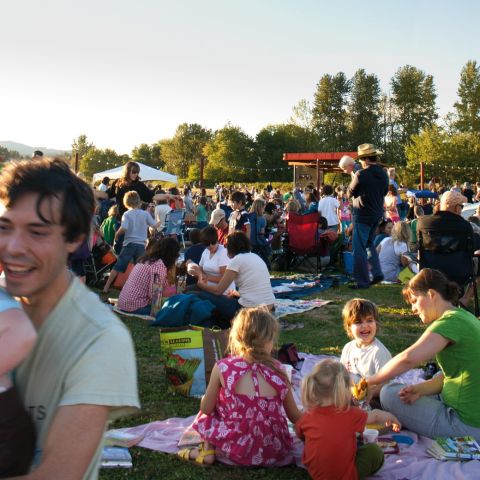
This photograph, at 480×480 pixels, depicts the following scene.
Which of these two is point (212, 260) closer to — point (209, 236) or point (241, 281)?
point (209, 236)

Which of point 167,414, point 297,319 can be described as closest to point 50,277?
point 167,414

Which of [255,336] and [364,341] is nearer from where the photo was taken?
[255,336]

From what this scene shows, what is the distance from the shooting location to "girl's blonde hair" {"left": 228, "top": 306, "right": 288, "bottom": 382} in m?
3.53

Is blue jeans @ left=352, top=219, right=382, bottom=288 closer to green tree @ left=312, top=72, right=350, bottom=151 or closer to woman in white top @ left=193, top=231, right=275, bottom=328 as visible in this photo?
woman in white top @ left=193, top=231, right=275, bottom=328

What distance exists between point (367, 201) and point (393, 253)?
6.17 feet

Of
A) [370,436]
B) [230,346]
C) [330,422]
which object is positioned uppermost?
[230,346]

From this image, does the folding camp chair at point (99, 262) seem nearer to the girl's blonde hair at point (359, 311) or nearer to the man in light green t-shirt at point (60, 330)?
the girl's blonde hair at point (359, 311)

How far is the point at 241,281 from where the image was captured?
629 centimetres

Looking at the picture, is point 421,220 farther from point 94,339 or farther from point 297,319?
Answer: point 94,339

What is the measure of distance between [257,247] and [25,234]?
937 centimetres

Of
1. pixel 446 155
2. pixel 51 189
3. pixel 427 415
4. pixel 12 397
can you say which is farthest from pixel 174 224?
pixel 446 155

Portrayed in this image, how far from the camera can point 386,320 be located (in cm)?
725

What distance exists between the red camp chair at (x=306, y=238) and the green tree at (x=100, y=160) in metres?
71.4

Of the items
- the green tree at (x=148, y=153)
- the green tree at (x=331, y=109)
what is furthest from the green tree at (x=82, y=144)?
the green tree at (x=331, y=109)
